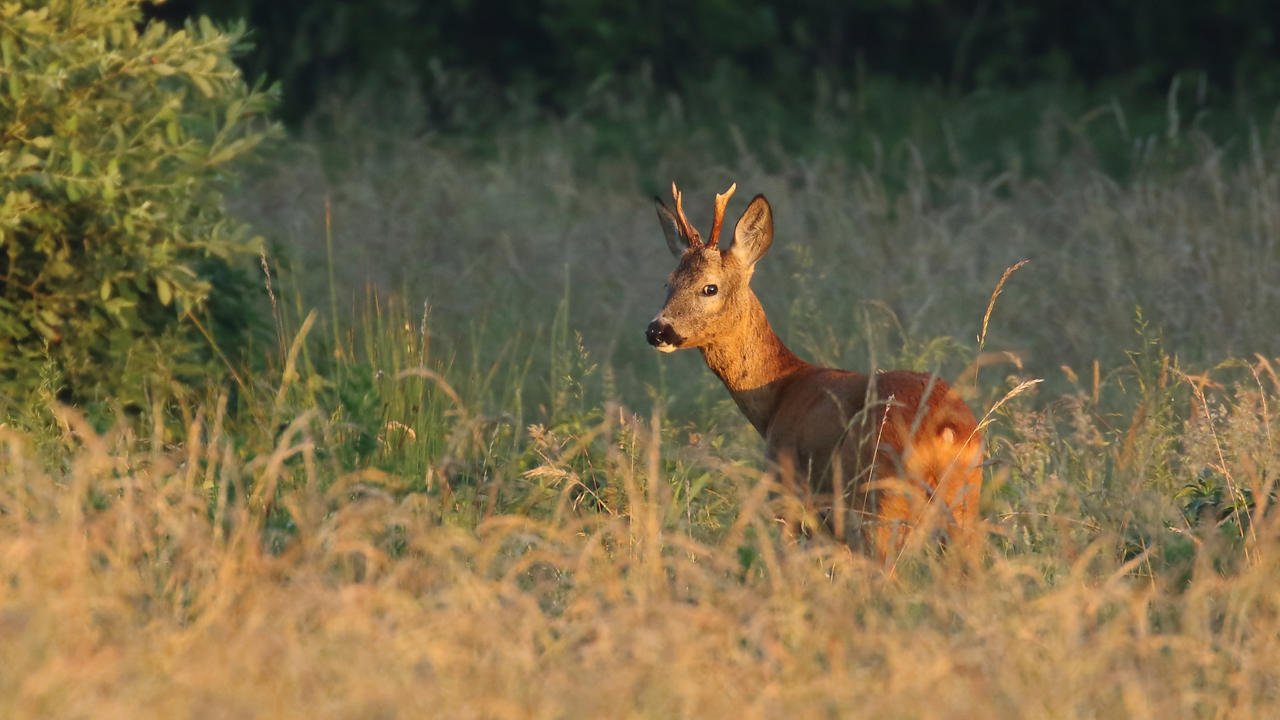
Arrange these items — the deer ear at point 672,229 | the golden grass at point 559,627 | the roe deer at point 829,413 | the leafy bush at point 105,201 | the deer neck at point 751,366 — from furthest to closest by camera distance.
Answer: the deer ear at point 672,229
the leafy bush at point 105,201
the deer neck at point 751,366
the roe deer at point 829,413
the golden grass at point 559,627

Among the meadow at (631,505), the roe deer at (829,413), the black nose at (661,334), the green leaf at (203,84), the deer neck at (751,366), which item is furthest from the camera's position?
the green leaf at (203,84)

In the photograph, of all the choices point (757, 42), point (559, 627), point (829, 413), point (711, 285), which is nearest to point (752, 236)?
point (711, 285)

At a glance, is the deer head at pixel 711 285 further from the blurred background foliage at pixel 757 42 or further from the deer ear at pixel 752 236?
the blurred background foliage at pixel 757 42

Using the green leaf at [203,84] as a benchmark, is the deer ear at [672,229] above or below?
below

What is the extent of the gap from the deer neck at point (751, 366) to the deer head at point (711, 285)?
0.03 metres

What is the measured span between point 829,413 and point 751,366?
61 centimetres

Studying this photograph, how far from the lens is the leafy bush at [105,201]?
230 inches

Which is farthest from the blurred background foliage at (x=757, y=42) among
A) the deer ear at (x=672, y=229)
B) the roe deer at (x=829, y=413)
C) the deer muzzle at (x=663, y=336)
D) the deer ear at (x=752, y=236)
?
the deer muzzle at (x=663, y=336)

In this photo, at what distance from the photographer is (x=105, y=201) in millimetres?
5852

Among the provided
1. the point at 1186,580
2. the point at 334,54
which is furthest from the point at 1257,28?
the point at 1186,580

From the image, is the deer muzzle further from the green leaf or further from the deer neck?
the green leaf

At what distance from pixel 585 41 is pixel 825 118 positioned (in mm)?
3540

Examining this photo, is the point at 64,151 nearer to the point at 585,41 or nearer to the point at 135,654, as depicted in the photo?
the point at 135,654

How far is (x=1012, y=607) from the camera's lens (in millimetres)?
3744
